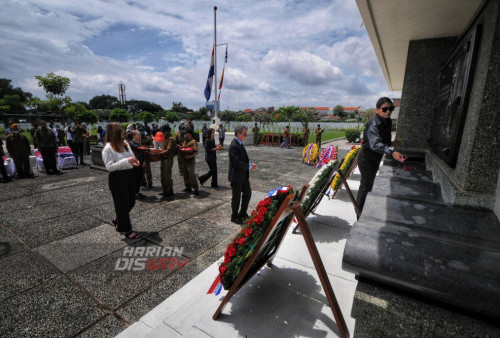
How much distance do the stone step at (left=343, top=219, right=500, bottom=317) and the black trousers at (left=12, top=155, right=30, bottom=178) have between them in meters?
10.6

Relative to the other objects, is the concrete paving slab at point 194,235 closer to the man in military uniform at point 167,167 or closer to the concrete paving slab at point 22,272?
the concrete paving slab at point 22,272

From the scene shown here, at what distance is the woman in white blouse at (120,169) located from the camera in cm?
373

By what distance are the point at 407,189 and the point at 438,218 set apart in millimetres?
1073

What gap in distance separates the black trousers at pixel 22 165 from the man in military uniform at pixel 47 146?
1.71 ft

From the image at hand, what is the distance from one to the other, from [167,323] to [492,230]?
2.91 m

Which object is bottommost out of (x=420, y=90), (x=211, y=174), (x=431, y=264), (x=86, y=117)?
(x=211, y=174)

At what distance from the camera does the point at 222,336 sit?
6.58 ft

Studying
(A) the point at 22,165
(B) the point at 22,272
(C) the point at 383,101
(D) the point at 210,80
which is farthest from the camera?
(D) the point at 210,80

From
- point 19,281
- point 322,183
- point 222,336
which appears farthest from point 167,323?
point 322,183

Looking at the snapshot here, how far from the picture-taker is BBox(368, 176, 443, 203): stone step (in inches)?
114

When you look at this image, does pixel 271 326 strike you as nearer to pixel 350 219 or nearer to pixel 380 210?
pixel 380 210

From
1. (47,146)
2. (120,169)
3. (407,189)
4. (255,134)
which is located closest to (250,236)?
(407,189)

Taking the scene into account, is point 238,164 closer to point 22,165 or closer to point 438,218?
point 438,218

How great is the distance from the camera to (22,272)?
10.2 ft
